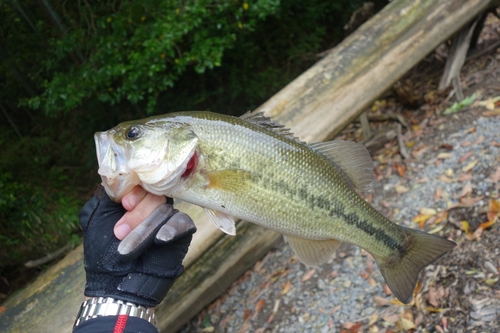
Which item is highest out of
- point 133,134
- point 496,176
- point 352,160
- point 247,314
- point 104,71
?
point 133,134

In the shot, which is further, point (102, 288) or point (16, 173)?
point (16, 173)

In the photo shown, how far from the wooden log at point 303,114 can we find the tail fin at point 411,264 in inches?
75.1

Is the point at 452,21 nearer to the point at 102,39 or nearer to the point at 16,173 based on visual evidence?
the point at 102,39

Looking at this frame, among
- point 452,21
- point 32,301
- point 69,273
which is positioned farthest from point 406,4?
point 32,301

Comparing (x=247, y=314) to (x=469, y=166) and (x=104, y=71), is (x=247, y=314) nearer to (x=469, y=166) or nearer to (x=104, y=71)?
(x=469, y=166)

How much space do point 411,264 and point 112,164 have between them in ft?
6.12

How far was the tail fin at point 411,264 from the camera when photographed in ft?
8.33

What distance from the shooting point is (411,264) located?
8.46 ft

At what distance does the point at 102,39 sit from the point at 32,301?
4.31 m

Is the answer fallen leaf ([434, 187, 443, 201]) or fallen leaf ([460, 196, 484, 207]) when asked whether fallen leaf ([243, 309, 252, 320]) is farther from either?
fallen leaf ([460, 196, 484, 207])

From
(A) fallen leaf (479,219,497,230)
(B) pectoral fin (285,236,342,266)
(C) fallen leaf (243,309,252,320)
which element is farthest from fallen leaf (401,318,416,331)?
(C) fallen leaf (243,309,252,320)

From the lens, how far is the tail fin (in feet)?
8.33

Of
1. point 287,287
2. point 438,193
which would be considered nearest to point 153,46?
point 287,287

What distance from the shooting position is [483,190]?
13.3 ft
